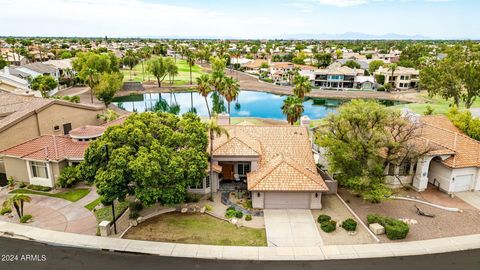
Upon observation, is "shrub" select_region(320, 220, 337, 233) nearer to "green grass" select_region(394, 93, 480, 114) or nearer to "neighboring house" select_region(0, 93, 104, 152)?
"neighboring house" select_region(0, 93, 104, 152)

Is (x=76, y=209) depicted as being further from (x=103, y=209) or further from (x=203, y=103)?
(x=203, y=103)

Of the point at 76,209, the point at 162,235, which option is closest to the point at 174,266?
the point at 162,235

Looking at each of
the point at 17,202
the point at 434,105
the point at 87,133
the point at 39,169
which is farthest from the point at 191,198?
the point at 434,105

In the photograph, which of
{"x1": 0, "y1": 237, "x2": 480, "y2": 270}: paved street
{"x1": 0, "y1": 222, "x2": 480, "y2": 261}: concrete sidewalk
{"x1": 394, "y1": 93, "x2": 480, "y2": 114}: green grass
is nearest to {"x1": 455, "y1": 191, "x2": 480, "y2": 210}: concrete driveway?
{"x1": 0, "y1": 222, "x2": 480, "y2": 261}: concrete sidewalk

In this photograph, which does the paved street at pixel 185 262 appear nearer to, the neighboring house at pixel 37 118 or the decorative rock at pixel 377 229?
the decorative rock at pixel 377 229

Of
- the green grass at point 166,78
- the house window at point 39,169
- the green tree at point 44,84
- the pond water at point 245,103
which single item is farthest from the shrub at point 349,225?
the green grass at point 166,78
